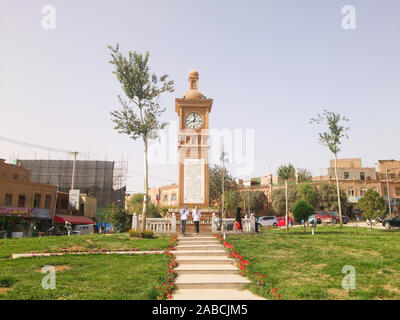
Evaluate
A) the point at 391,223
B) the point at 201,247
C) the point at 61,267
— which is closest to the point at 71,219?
the point at 201,247

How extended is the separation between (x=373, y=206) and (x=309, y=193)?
94.9 feet

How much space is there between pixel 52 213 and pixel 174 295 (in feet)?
141

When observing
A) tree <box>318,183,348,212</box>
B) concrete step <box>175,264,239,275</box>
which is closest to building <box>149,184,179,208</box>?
tree <box>318,183,348,212</box>

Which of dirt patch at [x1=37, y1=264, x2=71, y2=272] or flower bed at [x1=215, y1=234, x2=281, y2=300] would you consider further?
dirt patch at [x1=37, y1=264, x2=71, y2=272]

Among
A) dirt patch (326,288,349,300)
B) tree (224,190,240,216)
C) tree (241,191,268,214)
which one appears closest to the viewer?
dirt patch (326,288,349,300)

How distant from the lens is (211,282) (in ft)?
30.7

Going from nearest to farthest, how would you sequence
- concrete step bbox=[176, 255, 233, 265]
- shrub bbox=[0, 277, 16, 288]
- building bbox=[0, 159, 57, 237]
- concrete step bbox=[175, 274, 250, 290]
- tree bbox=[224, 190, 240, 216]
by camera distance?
shrub bbox=[0, 277, 16, 288] < concrete step bbox=[175, 274, 250, 290] < concrete step bbox=[176, 255, 233, 265] < building bbox=[0, 159, 57, 237] < tree bbox=[224, 190, 240, 216]

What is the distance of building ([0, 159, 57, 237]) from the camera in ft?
125

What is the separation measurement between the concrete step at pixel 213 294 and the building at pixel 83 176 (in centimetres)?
5340

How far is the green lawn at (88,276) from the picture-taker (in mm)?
7930

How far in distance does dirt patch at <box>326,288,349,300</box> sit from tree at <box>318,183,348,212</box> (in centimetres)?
5218

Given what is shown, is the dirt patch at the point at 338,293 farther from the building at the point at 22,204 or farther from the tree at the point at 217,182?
the tree at the point at 217,182

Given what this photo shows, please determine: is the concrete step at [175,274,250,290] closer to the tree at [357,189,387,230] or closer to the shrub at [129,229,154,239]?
the shrub at [129,229,154,239]
